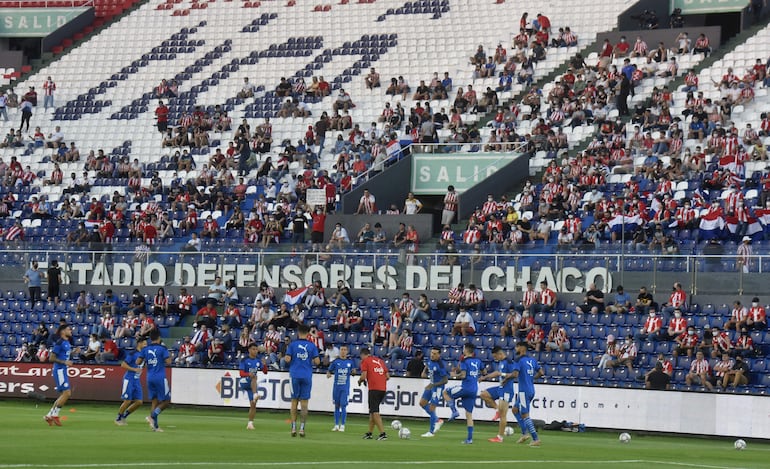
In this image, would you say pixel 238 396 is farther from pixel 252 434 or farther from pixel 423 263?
pixel 252 434

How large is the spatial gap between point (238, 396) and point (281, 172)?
1491 centimetres

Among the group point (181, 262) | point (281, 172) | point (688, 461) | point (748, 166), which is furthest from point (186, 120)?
point (688, 461)

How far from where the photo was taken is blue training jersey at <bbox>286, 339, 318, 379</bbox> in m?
24.9

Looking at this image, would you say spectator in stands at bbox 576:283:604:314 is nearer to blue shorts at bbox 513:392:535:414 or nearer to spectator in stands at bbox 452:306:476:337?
spectator in stands at bbox 452:306:476:337

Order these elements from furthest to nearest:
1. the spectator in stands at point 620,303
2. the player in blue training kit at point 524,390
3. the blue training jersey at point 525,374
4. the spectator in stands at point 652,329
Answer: the spectator in stands at point 620,303 → the spectator in stands at point 652,329 → the blue training jersey at point 525,374 → the player in blue training kit at point 524,390

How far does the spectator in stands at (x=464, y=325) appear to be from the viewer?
35.9 m

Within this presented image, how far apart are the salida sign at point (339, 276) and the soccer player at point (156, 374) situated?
13117mm

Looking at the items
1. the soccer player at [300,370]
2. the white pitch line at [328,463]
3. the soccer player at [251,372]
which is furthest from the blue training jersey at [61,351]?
the white pitch line at [328,463]

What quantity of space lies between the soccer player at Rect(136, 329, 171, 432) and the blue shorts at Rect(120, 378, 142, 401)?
0.46 metres

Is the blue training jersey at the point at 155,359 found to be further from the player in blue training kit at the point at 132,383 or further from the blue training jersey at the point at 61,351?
the blue training jersey at the point at 61,351

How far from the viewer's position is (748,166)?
131ft

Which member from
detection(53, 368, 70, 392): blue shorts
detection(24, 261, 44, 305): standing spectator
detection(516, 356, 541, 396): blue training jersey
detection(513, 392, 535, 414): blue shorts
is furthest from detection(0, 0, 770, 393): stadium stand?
detection(53, 368, 70, 392): blue shorts

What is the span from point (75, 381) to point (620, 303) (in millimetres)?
13532

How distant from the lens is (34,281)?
42.6 metres
